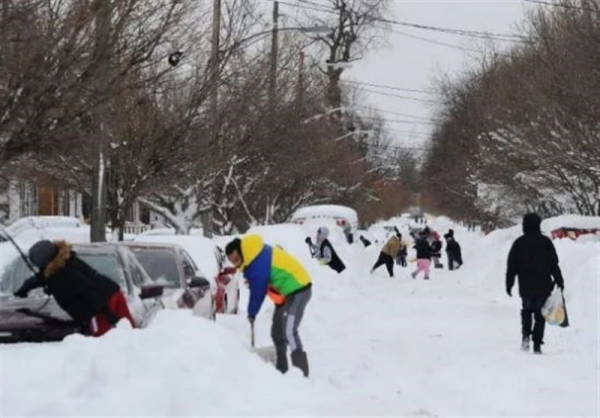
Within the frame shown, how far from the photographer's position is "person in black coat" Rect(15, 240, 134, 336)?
8.61 metres

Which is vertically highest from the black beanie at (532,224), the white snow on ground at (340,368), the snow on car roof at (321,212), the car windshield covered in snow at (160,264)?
the snow on car roof at (321,212)

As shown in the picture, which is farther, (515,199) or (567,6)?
(515,199)

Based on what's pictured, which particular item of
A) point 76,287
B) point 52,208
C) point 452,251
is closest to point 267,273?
point 76,287

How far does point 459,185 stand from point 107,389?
53.2 m

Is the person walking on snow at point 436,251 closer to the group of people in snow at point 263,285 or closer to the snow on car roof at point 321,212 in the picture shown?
the snow on car roof at point 321,212

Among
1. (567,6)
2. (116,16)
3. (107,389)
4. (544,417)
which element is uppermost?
(567,6)

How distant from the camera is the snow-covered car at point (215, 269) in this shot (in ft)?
49.0

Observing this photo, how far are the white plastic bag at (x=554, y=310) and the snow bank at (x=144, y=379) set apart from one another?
503 centimetres

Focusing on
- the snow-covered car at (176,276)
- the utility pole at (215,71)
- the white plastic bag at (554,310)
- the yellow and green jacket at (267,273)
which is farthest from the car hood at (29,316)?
the utility pole at (215,71)

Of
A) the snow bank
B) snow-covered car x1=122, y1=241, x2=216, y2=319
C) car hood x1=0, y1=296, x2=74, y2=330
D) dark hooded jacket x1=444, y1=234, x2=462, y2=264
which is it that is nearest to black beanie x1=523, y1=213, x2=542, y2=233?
snow-covered car x1=122, y1=241, x2=216, y2=319

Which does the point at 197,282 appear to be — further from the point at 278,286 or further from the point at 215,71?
the point at 215,71

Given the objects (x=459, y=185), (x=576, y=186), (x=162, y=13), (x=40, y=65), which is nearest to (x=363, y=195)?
(x=459, y=185)

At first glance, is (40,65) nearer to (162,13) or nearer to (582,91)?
(162,13)

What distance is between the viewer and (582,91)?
25094mm
